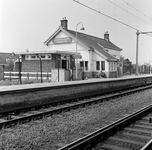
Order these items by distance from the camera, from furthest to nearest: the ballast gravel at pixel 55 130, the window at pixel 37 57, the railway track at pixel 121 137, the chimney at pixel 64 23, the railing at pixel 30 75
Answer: the chimney at pixel 64 23, the window at pixel 37 57, the railing at pixel 30 75, the ballast gravel at pixel 55 130, the railway track at pixel 121 137

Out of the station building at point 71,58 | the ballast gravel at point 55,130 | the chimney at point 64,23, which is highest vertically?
the chimney at point 64,23

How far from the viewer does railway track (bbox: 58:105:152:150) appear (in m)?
5.02

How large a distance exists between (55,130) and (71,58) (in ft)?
57.9

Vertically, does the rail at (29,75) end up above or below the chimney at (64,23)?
below

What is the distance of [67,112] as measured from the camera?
29.7 feet

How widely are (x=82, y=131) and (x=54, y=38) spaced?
2659 centimetres

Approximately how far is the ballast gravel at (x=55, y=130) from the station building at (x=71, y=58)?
11.2 meters

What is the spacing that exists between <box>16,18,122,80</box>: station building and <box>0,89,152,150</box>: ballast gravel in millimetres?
11235

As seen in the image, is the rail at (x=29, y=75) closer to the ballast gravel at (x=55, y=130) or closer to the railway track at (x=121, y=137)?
the ballast gravel at (x=55, y=130)

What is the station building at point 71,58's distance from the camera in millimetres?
22109

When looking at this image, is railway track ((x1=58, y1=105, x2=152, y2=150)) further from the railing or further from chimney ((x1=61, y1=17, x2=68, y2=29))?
chimney ((x1=61, y1=17, x2=68, y2=29))

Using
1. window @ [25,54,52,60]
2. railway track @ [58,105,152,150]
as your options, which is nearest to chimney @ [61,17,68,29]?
window @ [25,54,52,60]

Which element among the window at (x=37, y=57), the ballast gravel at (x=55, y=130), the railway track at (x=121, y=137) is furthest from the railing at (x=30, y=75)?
the railway track at (x=121, y=137)

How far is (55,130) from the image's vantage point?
649 centimetres
